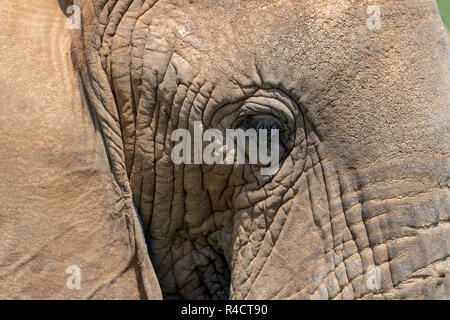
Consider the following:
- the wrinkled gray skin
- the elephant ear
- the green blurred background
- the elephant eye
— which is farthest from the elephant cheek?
the green blurred background

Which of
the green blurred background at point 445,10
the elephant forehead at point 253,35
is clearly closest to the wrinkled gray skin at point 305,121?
the elephant forehead at point 253,35

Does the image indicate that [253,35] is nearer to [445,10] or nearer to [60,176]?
[60,176]

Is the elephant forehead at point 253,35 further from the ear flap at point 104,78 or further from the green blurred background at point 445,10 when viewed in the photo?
the green blurred background at point 445,10

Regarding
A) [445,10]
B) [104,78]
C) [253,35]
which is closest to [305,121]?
[253,35]

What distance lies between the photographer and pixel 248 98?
6.15ft

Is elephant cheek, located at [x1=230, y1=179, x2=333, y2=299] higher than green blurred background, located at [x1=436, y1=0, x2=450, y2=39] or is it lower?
lower

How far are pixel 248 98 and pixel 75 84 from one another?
425 mm

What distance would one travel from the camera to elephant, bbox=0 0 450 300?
1818mm

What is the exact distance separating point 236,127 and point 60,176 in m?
0.43

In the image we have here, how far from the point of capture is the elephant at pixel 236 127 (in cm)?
182

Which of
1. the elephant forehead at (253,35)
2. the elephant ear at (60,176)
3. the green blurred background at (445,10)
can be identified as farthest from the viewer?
the green blurred background at (445,10)

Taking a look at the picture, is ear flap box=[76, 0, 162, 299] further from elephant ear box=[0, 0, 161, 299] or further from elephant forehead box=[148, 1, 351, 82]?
elephant forehead box=[148, 1, 351, 82]

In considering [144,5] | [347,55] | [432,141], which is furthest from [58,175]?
[432,141]
